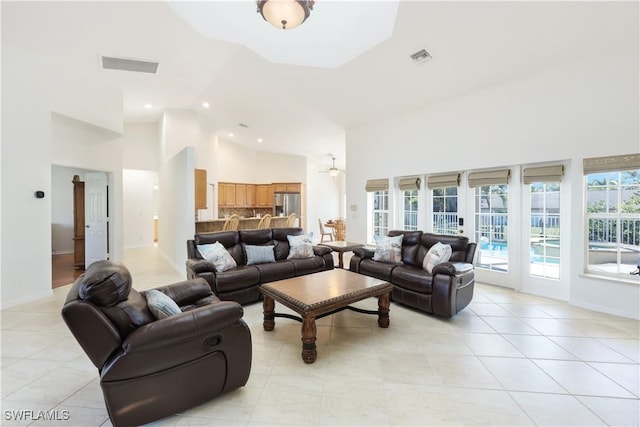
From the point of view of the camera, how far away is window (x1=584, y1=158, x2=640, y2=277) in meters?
3.37

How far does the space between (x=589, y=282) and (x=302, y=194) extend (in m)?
8.12

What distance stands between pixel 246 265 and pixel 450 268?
9.06 feet

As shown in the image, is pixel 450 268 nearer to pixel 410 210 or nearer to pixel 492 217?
pixel 492 217

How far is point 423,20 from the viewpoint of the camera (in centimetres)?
345

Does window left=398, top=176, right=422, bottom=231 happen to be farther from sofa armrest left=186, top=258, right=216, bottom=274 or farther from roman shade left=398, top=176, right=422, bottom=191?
sofa armrest left=186, top=258, right=216, bottom=274

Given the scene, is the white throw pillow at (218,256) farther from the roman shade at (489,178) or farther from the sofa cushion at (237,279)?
the roman shade at (489,178)

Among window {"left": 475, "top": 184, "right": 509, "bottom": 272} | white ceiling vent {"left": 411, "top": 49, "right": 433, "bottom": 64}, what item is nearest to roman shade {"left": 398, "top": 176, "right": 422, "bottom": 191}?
window {"left": 475, "top": 184, "right": 509, "bottom": 272}

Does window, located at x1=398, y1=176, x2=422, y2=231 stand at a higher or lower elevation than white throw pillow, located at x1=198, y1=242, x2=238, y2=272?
higher

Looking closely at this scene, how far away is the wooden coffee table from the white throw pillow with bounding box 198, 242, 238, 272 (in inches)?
41.2

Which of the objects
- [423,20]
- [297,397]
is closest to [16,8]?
[423,20]

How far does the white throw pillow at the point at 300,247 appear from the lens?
4520mm

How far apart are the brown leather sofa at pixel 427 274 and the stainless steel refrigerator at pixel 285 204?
587 centimetres

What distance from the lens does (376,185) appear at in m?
6.26

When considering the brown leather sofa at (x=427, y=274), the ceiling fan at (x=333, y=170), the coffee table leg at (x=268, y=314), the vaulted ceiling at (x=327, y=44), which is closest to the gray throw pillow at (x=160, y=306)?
the coffee table leg at (x=268, y=314)
